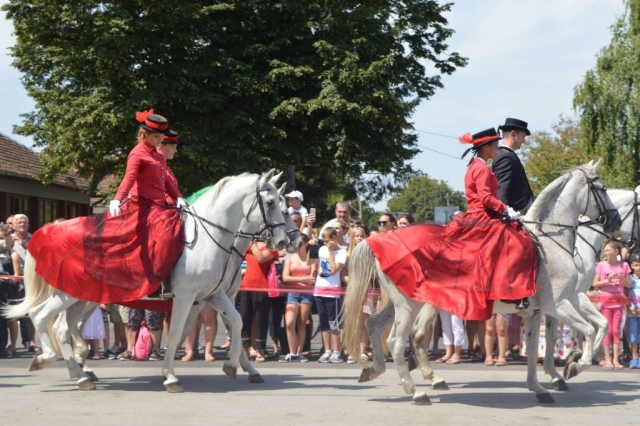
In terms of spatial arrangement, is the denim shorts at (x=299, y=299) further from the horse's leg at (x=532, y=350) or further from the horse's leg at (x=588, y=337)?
the horse's leg at (x=532, y=350)

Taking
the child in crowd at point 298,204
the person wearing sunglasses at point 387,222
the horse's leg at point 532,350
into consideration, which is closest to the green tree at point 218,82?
the child in crowd at point 298,204

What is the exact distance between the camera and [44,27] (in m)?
30.7

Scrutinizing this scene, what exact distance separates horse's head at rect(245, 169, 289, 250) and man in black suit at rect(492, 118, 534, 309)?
94.9 inches

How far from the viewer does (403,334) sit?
9445 millimetres

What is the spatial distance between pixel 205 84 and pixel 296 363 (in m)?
18.8

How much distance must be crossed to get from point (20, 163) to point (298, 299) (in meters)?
27.8

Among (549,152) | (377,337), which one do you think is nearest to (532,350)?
(377,337)

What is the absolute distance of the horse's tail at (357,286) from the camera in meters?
9.81

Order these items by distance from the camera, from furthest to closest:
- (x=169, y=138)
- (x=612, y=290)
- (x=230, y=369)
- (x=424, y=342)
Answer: (x=612, y=290), (x=169, y=138), (x=230, y=369), (x=424, y=342)

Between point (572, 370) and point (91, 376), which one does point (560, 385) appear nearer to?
point (572, 370)

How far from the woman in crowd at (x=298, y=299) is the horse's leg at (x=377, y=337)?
3626 millimetres

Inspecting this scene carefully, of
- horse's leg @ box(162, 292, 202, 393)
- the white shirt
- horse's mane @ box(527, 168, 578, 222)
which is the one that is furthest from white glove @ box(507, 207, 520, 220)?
the white shirt

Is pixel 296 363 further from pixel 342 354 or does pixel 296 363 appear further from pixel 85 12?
pixel 85 12

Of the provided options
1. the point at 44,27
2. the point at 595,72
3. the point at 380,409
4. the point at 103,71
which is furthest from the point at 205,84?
the point at 380,409
